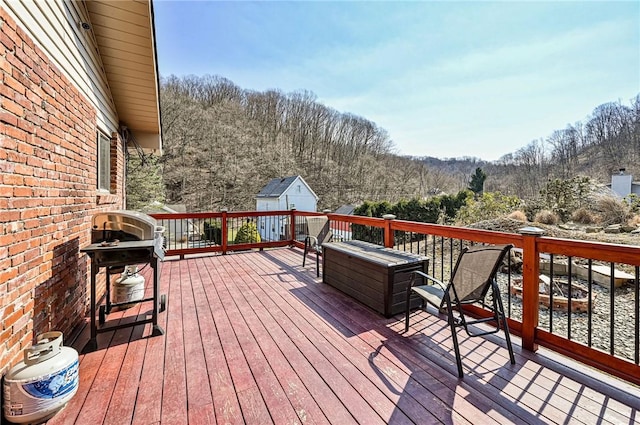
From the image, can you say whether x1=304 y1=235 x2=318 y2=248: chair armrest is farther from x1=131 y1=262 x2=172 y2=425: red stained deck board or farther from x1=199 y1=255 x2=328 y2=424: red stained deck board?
x1=131 y1=262 x2=172 y2=425: red stained deck board

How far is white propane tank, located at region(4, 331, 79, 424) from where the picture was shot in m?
1.57

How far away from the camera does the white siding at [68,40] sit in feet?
6.43

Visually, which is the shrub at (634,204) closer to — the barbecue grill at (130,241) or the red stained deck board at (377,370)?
the red stained deck board at (377,370)

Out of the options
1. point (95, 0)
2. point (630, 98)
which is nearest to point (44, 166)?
point (95, 0)

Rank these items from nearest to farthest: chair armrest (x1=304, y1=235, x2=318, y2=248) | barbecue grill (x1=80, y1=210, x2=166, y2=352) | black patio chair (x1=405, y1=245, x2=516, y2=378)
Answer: black patio chair (x1=405, y1=245, x2=516, y2=378) < barbecue grill (x1=80, y1=210, x2=166, y2=352) < chair armrest (x1=304, y1=235, x2=318, y2=248)

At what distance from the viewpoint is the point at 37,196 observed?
2068mm

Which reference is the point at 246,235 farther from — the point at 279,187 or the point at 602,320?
the point at 279,187

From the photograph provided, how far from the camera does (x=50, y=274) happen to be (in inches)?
90.3

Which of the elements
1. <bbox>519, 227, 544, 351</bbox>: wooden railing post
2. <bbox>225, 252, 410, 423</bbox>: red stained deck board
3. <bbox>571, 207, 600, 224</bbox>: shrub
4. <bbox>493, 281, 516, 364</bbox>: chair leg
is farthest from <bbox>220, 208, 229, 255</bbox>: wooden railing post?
<bbox>571, 207, 600, 224</bbox>: shrub

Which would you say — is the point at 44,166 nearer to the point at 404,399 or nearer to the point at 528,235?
the point at 404,399

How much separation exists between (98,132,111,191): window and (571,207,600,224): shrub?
15157 mm

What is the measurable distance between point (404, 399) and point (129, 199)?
13.7 m

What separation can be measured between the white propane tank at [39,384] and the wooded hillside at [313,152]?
74.3ft

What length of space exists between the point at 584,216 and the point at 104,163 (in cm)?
1524
